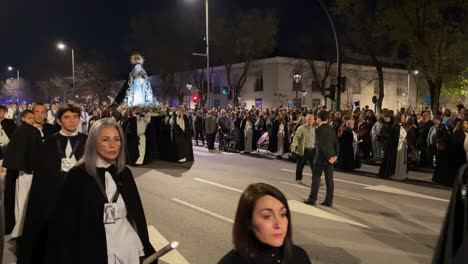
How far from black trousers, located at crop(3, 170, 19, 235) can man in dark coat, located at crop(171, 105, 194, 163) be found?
955cm

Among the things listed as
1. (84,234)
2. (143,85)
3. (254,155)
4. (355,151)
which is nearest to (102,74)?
(143,85)

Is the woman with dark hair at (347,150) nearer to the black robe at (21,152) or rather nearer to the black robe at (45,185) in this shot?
the black robe at (21,152)

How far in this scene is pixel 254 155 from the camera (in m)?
19.2

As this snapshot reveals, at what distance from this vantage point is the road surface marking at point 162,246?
605 cm

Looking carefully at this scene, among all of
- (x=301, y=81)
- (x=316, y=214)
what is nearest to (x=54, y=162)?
(x=316, y=214)

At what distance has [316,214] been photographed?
28.3 ft

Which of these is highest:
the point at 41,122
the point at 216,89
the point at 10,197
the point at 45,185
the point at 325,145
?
the point at 216,89

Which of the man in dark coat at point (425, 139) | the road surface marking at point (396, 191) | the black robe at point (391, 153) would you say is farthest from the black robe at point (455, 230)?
the man in dark coat at point (425, 139)

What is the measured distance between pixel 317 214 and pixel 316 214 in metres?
0.02

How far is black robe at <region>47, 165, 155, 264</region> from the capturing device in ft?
9.98

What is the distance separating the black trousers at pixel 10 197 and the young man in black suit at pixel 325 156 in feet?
17.8

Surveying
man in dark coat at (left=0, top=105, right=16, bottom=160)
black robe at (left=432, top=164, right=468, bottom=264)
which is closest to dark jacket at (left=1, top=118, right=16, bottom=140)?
man in dark coat at (left=0, top=105, right=16, bottom=160)

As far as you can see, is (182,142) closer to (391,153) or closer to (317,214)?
(391,153)

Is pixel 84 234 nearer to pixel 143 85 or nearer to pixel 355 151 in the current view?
pixel 355 151
